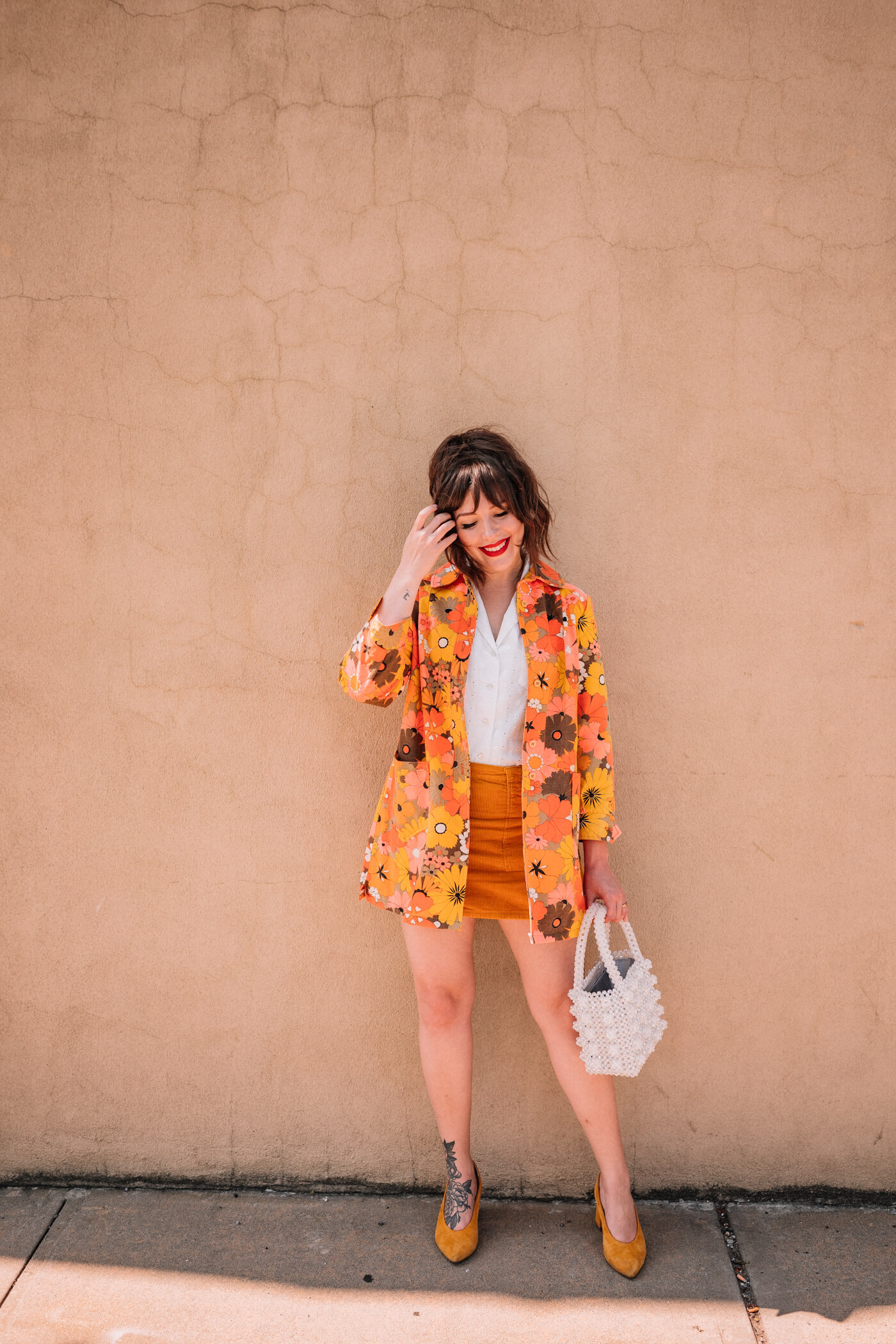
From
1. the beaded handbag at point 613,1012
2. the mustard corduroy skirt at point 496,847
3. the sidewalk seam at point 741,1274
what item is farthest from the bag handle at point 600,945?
the sidewalk seam at point 741,1274

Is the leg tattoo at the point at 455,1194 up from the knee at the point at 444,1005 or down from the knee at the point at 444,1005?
down

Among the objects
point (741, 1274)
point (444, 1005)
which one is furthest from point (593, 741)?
point (741, 1274)

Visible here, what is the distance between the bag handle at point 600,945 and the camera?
210 centimetres

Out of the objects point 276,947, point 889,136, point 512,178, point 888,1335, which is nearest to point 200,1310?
point 276,947

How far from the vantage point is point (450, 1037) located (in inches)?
89.7

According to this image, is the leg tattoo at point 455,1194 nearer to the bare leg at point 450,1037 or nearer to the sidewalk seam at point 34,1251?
the bare leg at point 450,1037

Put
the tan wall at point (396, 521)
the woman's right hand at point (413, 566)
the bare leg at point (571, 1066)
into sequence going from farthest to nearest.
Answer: the tan wall at point (396, 521) → the bare leg at point (571, 1066) → the woman's right hand at point (413, 566)

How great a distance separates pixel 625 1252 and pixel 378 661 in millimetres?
1618

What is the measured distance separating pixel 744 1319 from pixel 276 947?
148 cm

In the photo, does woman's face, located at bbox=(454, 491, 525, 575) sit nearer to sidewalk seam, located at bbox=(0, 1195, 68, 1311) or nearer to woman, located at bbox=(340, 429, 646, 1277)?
woman, located at bbox=(340, 429, 646, 1277)

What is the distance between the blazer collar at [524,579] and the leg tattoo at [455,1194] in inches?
57.4

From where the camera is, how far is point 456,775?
2084 millimetres

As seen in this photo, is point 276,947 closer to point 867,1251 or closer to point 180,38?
point 867,1251

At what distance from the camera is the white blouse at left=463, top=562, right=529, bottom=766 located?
2105 millimetres
